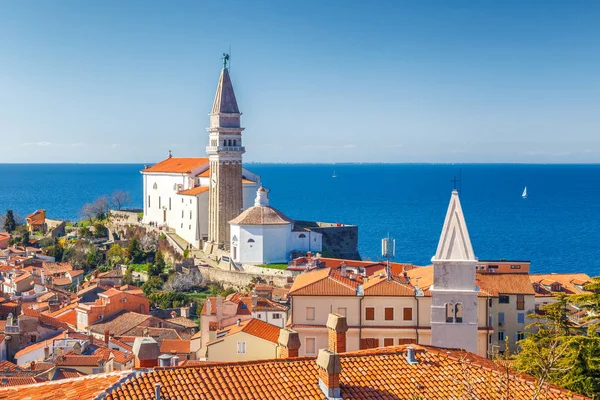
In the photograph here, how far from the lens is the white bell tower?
1612 centimetres

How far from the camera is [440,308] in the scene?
1620cm

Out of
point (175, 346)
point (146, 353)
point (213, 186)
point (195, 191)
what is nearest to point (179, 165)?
point (195, 191)

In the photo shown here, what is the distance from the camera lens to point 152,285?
48.3m

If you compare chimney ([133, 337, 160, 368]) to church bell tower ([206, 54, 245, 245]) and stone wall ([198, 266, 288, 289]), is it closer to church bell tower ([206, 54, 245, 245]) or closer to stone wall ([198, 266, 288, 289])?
stone wall ([198, 266, 288, 289])

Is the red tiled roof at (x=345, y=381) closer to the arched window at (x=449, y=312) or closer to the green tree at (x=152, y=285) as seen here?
the arched window at (x=449, y=312)

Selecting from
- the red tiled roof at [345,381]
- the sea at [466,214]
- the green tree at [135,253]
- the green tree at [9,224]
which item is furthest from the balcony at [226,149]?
the red tiled roof at [345,381]

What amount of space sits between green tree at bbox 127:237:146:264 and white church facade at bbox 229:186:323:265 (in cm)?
895

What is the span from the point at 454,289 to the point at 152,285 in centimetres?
3433

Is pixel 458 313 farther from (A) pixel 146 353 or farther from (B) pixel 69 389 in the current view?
(B) pixel 69 389

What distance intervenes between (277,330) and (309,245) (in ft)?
93.9

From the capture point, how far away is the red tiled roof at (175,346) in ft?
88.3

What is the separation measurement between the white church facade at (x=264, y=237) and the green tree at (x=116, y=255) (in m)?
10.2

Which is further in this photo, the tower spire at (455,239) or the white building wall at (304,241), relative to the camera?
the white building wall at (304,241)

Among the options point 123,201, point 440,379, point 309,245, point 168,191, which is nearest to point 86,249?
point 168,191
